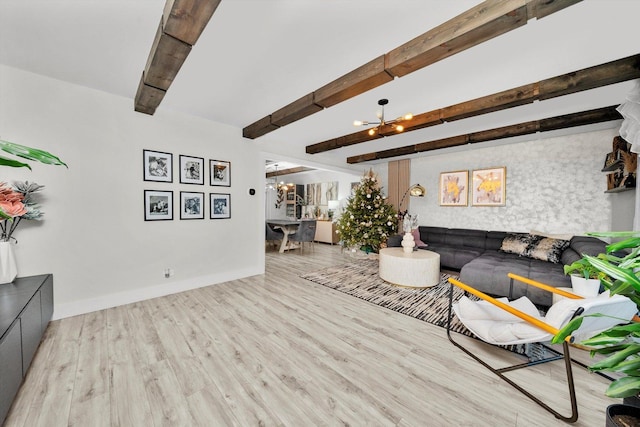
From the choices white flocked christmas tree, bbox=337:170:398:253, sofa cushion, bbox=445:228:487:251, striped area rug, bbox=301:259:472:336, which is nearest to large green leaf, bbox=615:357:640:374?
striped area rug, bbox=301:259:472:336

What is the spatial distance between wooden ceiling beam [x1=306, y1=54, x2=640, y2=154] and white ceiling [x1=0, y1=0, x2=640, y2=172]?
0.09 metres

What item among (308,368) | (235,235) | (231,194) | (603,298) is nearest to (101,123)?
(231,194)

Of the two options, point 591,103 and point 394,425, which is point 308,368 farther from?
point 591,103

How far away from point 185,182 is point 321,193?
5842 millimetres

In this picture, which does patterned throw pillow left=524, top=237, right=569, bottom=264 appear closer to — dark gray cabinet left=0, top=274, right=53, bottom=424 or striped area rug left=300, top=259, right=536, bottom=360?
striped area rug left=300, top=259, right=536, bottom=360

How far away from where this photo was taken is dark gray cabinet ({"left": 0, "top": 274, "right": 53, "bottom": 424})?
1.38 m

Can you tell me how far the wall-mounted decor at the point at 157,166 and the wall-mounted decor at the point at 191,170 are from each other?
152 millimetres

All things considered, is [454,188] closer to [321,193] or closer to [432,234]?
[432,234]

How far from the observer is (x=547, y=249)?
3.63 meters

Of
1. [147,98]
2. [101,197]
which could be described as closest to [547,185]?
[147,98]

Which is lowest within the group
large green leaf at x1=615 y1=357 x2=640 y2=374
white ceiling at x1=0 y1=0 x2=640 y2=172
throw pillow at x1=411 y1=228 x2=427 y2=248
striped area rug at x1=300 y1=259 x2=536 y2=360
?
striped area rug at x1=300 y1=259 x2=536 y2=360

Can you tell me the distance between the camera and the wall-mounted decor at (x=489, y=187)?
473cm

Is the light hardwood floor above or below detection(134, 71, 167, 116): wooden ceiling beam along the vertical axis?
below

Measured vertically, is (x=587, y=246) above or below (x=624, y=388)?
above
